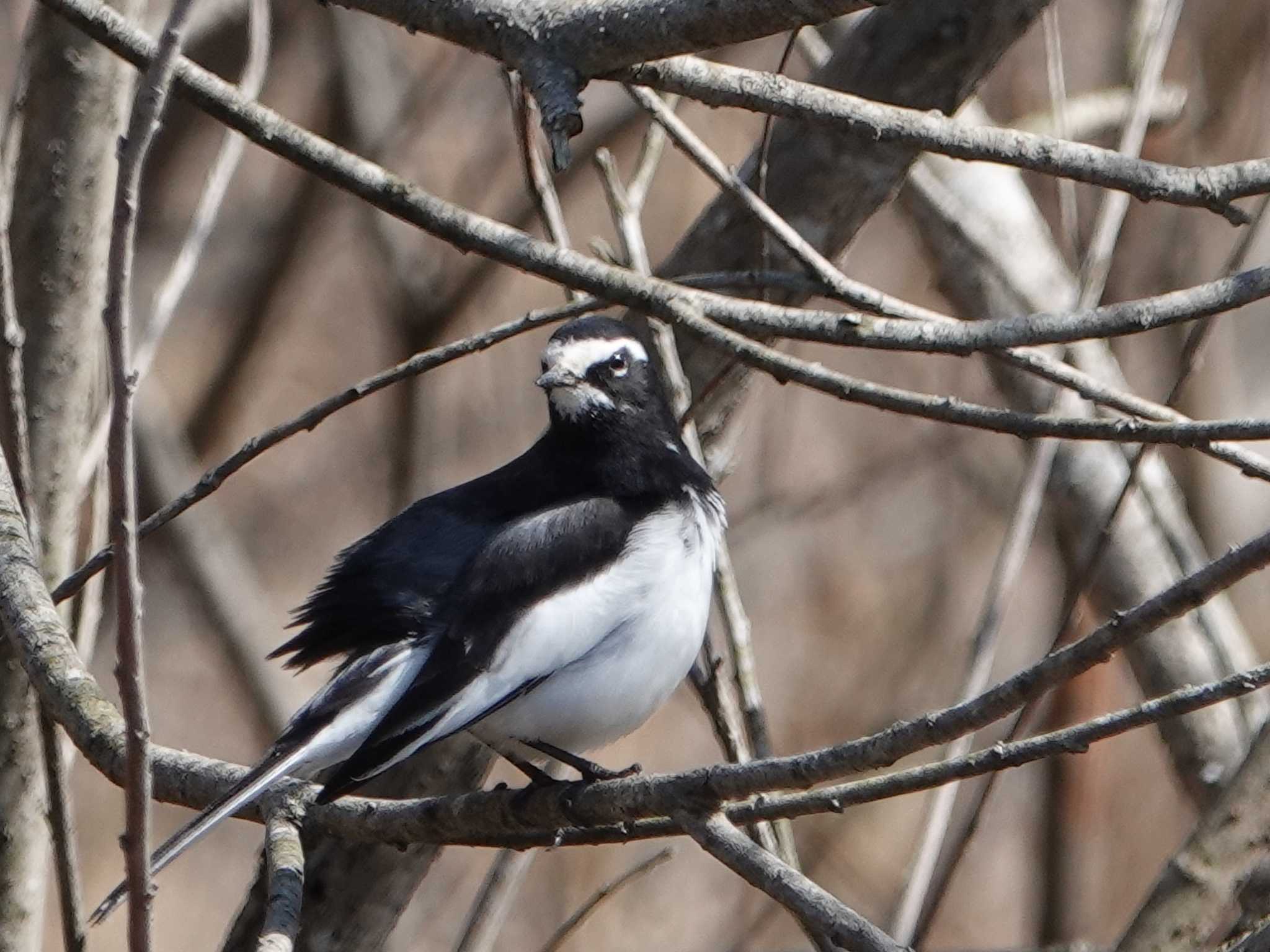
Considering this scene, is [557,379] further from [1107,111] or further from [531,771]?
[1107,111]

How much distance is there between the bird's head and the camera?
3266 mm

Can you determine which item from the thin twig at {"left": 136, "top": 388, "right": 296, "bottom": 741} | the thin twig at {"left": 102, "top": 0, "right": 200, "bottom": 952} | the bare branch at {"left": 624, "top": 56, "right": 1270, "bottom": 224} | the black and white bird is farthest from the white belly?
the thin twig at {"left": 136, "top": 388, "right": 296, "bottom": 741}

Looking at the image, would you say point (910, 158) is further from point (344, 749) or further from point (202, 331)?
point (202, 331)

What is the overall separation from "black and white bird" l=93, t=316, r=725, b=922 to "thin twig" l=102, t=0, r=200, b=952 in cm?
121

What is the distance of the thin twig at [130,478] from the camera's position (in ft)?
4.25

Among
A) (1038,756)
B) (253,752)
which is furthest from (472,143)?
(1038,756)

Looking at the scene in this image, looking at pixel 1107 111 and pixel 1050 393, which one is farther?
pixel 1107 111

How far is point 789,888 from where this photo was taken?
1.78 m

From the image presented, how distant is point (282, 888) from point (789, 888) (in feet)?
1.87

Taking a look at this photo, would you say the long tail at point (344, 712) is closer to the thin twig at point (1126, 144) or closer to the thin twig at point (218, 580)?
the thin twig at point (1126, 144)

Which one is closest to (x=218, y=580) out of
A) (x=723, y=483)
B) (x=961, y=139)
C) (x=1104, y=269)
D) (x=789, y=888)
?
(x=723, y=483)

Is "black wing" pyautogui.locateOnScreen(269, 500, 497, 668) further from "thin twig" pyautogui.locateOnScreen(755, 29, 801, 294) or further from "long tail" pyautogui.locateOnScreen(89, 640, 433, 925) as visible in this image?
"thin twig" pyautogui.locateOnScreen(755, 29, 801, 294)

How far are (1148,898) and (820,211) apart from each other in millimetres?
1449

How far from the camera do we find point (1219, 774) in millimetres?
4168
